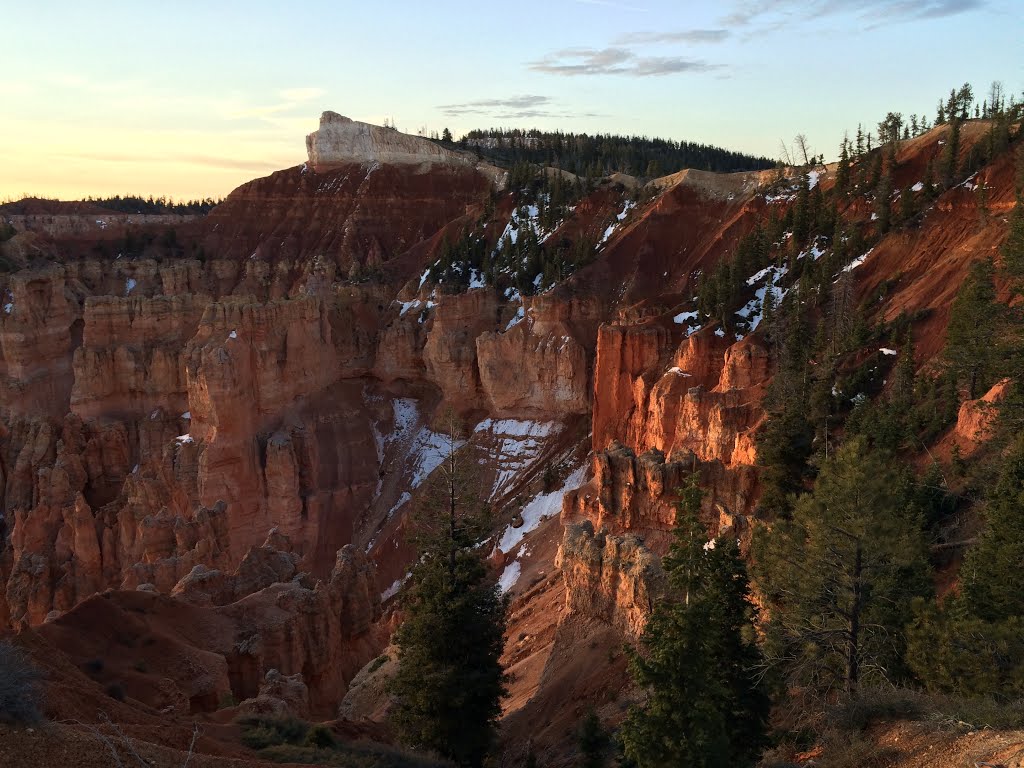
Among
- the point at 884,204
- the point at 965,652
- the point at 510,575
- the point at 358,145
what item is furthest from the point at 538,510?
the point at 358,145

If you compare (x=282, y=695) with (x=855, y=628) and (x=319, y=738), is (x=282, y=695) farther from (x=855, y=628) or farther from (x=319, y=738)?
(x=855, y=628)

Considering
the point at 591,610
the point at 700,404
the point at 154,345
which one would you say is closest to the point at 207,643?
the point at 591,610

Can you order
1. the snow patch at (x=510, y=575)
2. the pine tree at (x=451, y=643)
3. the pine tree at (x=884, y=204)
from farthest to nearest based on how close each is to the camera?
1. the pine tree at (x=884, y=204)
2. the snow patch at (x=510, y=575)
3. the pine tree at (x=451, y=643)

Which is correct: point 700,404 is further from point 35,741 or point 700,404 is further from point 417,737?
point 35,741

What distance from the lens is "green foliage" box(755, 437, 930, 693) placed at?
13.0 metres

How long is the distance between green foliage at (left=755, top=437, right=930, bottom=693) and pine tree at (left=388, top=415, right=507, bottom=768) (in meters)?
5.98

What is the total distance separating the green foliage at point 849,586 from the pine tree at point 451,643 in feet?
19.6

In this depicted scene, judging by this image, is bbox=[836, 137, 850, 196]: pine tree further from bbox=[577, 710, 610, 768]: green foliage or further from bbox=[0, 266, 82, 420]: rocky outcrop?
bbox=[0, 266, 82, 420]: rocky outcrop

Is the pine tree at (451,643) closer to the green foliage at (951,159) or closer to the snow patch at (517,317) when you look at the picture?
the snow patch at (517,317)

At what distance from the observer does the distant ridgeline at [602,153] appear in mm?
91781

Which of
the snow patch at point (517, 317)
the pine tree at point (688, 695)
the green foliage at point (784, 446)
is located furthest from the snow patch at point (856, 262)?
the pine tree at point (688, 695)

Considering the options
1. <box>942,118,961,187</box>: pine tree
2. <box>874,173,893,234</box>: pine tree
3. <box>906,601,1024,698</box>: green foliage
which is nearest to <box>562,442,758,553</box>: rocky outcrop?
<box>906,601,1024,698</box>: green foliage

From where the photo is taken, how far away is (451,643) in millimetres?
16312

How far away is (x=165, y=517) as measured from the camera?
3269cm
